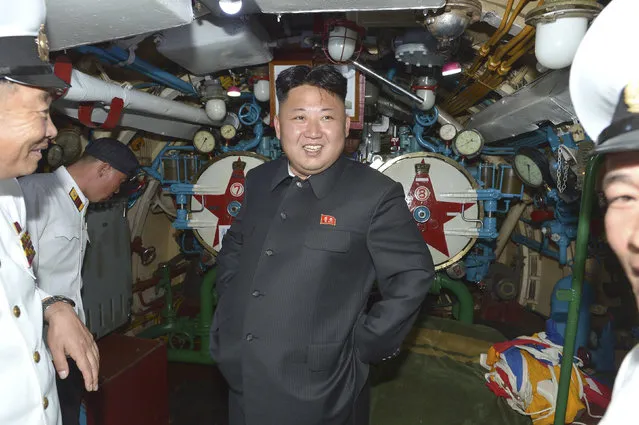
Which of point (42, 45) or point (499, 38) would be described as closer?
point (42, 45)

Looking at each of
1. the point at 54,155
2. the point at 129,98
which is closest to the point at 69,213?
the point at 54,155

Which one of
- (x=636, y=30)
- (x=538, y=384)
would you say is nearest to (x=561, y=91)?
(x=636, y=30)

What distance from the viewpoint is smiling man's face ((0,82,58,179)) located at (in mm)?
1168

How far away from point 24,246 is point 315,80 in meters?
1.40

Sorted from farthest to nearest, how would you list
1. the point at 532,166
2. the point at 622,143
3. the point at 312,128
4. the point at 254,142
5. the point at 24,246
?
the point at 254,142 → the point at 532,166 → the point at 312,128 → the point at 24,246 → the point at 622,143

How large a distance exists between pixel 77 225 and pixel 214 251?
72.6 inches

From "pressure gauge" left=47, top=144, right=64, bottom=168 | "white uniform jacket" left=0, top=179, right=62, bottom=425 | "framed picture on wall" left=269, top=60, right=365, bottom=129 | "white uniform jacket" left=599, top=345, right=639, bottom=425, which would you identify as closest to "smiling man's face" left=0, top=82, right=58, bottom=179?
"white uniform jacket" left=0, top=179, right=62, bottom=425

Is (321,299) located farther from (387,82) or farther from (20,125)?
(387,82)

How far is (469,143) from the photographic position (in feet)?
13.4

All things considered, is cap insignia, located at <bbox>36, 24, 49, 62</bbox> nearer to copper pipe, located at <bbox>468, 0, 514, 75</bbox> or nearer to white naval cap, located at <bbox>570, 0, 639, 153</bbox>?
white naval cap, located at <bbox>570, 0, 639, 153</bbox>

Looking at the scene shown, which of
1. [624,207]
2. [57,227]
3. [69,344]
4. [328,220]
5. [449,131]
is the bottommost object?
[69,344]

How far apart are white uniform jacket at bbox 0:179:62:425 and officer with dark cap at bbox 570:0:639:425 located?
5.22 ft

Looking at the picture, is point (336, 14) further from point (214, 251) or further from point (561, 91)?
point (214, 251)

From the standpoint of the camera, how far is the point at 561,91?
2.50 m
